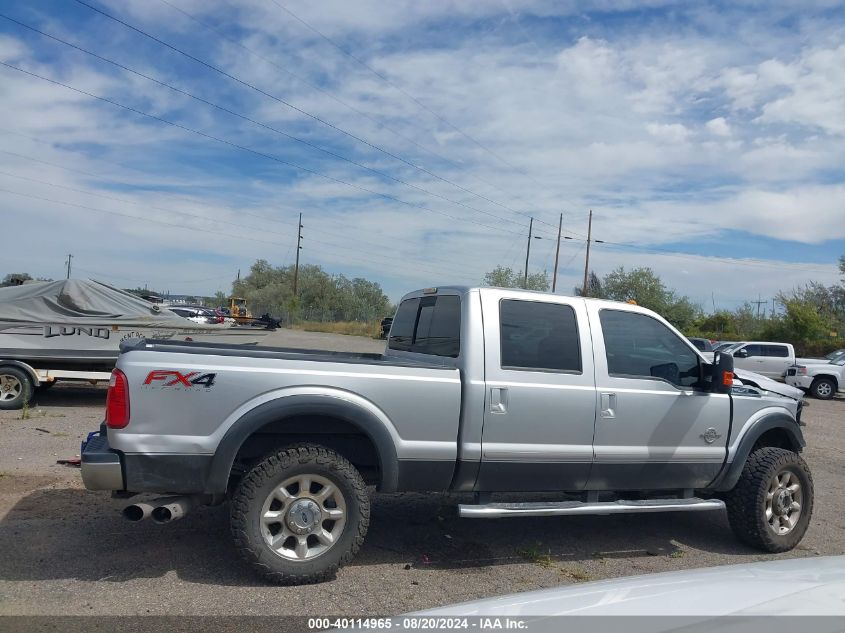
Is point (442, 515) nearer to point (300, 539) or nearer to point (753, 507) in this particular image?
point (300, 539)

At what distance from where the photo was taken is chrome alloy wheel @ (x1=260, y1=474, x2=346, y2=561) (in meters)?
4.51

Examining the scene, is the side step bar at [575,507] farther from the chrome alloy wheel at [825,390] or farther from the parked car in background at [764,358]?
the parked car in background at [764,358]

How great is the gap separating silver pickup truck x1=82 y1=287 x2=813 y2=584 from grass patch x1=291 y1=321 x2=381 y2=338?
42009 millimetres

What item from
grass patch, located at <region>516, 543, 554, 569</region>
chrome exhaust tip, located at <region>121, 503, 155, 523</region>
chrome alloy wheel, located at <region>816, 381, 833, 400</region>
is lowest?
grass patch, located at <region>516, 543, 554, 569</region>

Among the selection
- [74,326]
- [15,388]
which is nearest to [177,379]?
[74,326]

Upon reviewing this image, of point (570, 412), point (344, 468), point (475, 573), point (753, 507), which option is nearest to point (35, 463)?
point (344, 468)

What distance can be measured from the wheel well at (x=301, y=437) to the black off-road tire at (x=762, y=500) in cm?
301

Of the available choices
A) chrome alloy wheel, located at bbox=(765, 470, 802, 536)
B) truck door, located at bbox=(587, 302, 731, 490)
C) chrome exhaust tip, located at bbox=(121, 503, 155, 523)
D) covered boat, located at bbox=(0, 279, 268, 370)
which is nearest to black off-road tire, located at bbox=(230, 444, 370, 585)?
chrome exhaust tip, located at bbox=(121, 503, 155, 523)

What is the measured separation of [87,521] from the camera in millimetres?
5602

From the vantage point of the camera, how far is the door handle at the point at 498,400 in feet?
16.3

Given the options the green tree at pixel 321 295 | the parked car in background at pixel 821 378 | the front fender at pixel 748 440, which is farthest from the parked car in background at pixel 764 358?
the green tree at pixel 321 295

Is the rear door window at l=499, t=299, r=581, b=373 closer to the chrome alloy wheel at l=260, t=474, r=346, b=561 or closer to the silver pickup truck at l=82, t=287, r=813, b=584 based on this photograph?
the silver pickup truck at l=82, t=287, r=813, b=584

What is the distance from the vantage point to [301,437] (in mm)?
4887

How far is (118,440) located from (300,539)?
1268 mm
